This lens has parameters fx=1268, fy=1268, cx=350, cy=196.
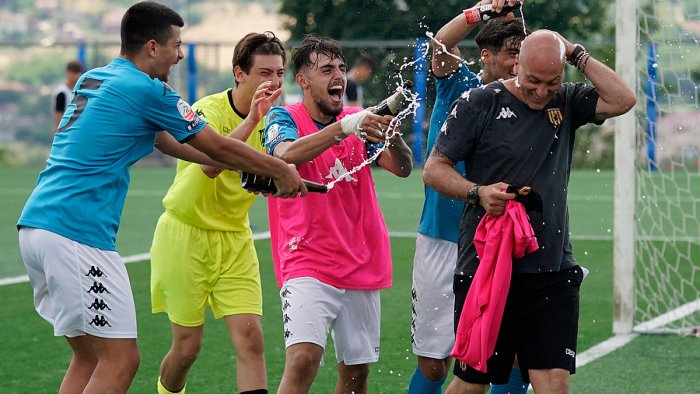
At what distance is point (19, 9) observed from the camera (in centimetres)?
4909

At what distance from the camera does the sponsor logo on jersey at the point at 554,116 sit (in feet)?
18.9

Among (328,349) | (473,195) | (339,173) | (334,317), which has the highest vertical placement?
(339,173)

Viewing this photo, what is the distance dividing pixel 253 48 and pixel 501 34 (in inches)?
56.1

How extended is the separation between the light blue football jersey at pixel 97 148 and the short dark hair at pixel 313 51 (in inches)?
34.4

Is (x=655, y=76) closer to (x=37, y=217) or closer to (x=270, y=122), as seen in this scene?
(x=270, y=122)

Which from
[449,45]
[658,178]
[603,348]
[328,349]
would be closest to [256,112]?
[449,45]

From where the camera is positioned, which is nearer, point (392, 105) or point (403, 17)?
point (392, 105)

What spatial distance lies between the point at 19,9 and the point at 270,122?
45041mm

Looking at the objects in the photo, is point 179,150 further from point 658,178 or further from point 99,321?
point 658,178

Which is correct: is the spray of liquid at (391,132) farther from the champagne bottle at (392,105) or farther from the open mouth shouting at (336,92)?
the open mouth shouting at (336,92)

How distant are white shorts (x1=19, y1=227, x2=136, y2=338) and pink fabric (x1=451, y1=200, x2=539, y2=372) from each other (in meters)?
1.53

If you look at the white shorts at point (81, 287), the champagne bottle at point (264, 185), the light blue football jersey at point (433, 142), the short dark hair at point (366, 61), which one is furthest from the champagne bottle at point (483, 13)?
the short dark hair at point (366, 61)

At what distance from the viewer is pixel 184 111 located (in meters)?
5.79

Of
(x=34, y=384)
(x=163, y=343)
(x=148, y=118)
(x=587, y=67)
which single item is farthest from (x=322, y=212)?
(x=163, y=343)
